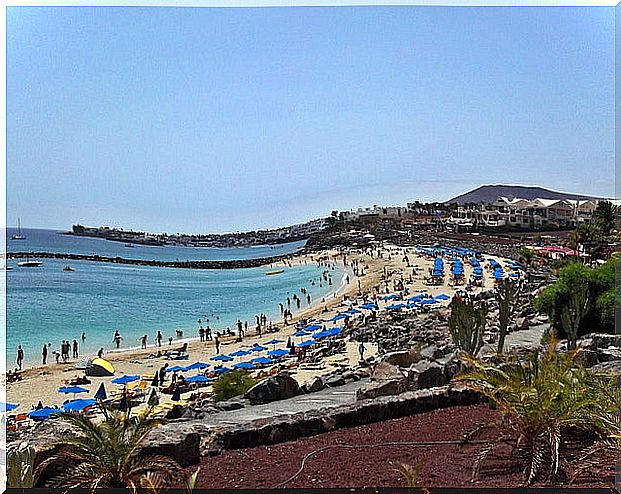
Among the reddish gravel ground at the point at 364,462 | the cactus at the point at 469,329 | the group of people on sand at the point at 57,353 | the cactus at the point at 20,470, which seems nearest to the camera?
the cactus at the point at 20,470

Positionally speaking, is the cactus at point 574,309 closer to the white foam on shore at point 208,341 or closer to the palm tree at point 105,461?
the palm tree at point 105,461

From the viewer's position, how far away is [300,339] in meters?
12.2

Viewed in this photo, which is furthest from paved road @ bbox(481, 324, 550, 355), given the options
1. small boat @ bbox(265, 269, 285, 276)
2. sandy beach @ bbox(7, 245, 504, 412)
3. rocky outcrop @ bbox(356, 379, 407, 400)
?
small boat @ bbox(265, 269, 285, 276)

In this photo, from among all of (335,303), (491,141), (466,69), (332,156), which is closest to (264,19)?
(466,69)

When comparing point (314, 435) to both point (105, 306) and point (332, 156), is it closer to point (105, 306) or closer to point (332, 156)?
point (332, 156)

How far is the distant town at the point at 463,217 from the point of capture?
8.55 m

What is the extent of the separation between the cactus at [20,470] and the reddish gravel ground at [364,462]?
523mm

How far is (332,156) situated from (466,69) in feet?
8.25

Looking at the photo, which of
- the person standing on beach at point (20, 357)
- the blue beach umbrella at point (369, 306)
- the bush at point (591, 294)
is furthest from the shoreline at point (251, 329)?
the bush at point (591, 294)

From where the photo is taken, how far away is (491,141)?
8531mm

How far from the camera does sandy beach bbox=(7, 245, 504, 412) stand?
9305 millimetres

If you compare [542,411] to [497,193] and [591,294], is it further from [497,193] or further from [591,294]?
[497,193]

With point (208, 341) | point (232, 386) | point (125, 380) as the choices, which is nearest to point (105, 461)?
point (232, 386)

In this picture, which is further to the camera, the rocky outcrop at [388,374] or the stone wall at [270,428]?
the rocky outcrop at [388,374]
